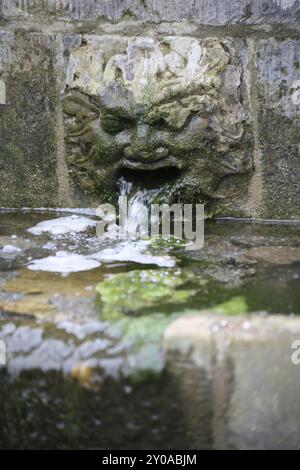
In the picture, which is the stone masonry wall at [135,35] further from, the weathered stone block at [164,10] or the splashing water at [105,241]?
the splashing water at [105,241]

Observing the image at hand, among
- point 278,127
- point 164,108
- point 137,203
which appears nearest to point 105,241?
point 137,203

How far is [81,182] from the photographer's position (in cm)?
252

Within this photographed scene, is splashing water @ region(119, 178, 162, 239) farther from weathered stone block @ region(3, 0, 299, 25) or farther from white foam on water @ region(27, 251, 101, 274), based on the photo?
weathered stone block @ region(3, 0, 299, 25)

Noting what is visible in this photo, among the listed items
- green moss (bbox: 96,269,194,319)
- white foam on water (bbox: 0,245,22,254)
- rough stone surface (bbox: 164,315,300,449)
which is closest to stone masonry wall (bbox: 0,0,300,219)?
white foam on water (bbox: 0,245,22,254)

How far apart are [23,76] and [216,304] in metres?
1.55

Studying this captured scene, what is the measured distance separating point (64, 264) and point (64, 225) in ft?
1.76

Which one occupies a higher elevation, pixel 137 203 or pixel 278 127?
pixel 278 127

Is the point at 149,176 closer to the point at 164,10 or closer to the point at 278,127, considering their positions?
the point at 278,127

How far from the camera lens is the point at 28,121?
2.48m

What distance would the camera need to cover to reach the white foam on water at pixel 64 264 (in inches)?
70.4

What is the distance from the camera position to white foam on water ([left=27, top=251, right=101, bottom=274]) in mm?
1788

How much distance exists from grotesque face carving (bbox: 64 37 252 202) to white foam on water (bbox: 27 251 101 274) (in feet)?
2.05

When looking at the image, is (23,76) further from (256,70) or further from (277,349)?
(277,349)

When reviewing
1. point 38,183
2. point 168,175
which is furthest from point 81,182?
point 168,175
